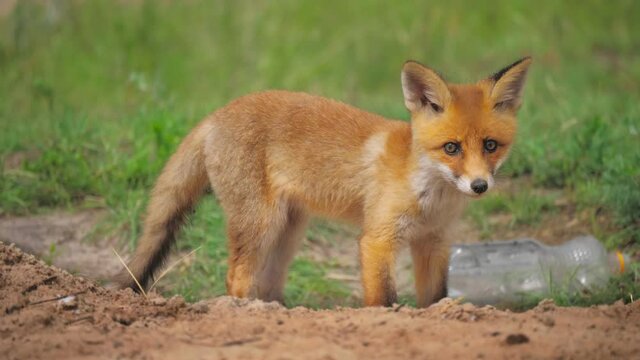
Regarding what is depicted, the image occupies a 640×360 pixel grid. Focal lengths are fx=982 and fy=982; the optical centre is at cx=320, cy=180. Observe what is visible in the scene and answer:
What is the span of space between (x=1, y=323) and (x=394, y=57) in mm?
8084

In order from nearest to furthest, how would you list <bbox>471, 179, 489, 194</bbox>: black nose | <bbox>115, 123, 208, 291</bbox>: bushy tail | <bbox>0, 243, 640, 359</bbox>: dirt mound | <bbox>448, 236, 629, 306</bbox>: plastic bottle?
1. <bbox>0, 243, 640, 359</bbox>: dirt mound
2. <bbox>471, 179, 489, 194</bbox>: black nose
3. <bbox>115, 123, 208, 291</bbox>: bushy tail
4. <bbox>448, 236, 629, 306</bbox>: plastic bottle

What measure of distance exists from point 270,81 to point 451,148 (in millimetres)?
5774

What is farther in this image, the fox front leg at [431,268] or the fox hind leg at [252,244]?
the fox hind leg at [252,244]

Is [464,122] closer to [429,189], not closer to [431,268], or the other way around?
[429,189]

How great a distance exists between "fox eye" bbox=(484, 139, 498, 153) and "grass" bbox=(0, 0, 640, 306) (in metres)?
2.07

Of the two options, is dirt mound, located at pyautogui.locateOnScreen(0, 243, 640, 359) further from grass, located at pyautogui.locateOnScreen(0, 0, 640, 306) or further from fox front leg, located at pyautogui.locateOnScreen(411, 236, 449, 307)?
grass, located at pyautogui.locateOnScreen(0, 0, 640, 306)

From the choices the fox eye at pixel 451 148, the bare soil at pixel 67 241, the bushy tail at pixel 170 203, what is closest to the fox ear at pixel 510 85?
the fox eye at pixel 451 148

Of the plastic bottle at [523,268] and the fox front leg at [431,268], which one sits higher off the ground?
the fox front leg at [431,268]

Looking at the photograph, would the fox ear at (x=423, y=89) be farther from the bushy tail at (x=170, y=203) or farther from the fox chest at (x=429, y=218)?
the bushy tail at (x=170, y=203)

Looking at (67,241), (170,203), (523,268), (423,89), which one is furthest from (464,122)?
(67,241)

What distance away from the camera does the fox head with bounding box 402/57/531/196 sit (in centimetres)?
494

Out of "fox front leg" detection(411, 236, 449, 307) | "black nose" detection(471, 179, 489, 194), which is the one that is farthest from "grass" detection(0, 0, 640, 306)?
"black nose" detection(471, 179, 489, 194)

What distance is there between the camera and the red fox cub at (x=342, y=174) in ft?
16.8

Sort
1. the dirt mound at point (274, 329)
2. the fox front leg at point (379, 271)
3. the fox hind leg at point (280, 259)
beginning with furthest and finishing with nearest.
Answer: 1. the fox hind leg at point (280, 259)
2. the fox front leg at point (379, 271)
3. the dirt mound at point (274, 329)
